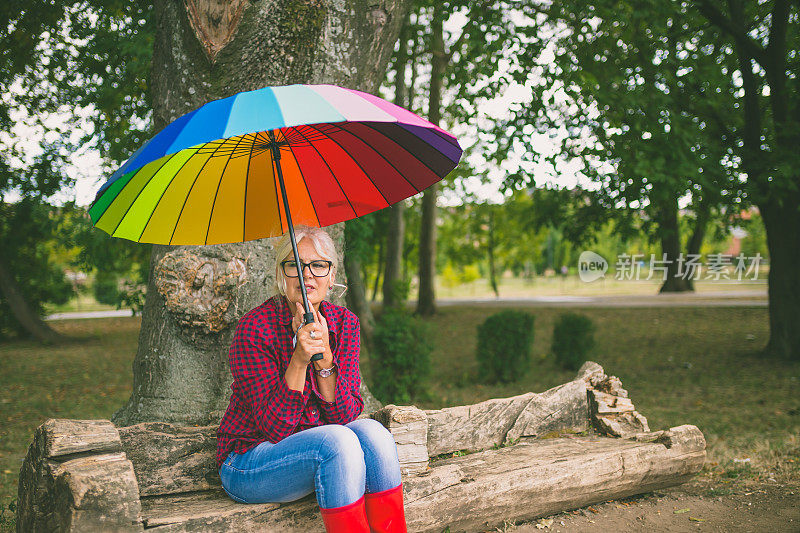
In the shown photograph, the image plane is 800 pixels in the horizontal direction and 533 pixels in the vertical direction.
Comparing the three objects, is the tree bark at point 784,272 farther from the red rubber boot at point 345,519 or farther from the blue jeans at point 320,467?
the red rubber boot at point 345,519

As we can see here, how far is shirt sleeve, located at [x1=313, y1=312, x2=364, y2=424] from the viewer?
2.63 metres

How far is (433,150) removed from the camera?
2.80m

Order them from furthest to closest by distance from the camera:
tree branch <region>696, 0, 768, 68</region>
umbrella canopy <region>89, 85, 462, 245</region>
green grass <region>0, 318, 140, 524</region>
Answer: tree branch <region>696, 0, 768, 68</region> < green grass <region>0, 318, 140, 524</region> < umbrella canopy <region>89, 85, 462, 245</region>

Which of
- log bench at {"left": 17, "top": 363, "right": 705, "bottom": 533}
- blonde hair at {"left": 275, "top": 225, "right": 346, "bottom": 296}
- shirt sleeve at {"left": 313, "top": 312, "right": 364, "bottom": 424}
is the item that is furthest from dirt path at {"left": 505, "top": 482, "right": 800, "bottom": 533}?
blonde hair at {"left": 275, "top": 225, "right": 346, "bottom": 296}

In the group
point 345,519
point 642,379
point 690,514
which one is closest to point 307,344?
point 345,519

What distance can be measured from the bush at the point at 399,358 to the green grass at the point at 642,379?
435 millimetres

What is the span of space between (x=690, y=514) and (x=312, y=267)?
109 inches

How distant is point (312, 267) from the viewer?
264 centimetres

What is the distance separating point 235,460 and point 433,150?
1.69 meters

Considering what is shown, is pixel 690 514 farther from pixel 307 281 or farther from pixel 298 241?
pixel 298 241

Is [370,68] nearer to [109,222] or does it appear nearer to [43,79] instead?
[109,222]

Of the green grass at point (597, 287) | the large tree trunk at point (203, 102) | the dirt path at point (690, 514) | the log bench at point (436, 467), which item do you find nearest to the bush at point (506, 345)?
the log bench at point (436, 467)

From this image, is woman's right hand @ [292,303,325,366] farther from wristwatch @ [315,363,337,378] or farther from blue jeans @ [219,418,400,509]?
blue jeans @ [219,418,400,509]

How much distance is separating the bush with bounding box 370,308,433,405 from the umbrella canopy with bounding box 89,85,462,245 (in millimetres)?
4519
